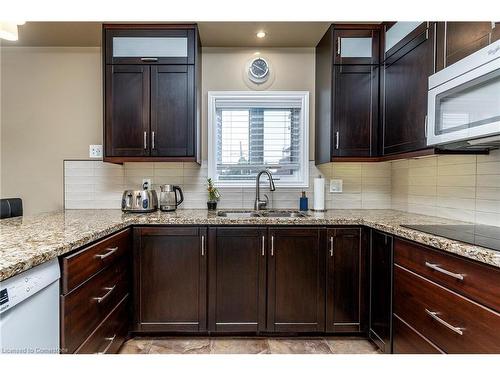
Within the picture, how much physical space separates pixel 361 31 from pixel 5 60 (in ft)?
9.71

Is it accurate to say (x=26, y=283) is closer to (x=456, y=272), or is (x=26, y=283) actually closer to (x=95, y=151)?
(x=456, y=272)

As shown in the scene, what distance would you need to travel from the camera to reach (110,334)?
1.62 m

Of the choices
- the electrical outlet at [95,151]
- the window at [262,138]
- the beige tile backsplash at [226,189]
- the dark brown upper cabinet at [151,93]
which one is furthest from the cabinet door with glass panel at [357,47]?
the electrical outlet at [95,151]

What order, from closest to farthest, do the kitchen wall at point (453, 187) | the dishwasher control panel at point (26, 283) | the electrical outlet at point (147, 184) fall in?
the dishwasher control panel at point (26, 283) → the kitchen wall at point (453, 187) → the electrical outlet at point (147, 184)

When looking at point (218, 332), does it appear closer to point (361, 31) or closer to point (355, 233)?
point (355, 233)

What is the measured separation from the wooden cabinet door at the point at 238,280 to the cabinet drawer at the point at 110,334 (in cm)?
54

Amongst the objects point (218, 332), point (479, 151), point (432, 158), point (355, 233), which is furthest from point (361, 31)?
point (218, 332)

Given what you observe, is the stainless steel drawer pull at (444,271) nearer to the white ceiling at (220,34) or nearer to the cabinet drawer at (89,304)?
the cabinet drawer at (89,304)

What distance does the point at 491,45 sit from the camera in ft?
3.81

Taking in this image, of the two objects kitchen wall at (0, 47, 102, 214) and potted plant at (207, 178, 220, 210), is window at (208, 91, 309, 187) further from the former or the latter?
kitchen wall at (0, 47, 102, 214)

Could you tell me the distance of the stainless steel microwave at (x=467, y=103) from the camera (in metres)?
1.17

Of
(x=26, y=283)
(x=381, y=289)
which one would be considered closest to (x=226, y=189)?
(x=381, y=289)
